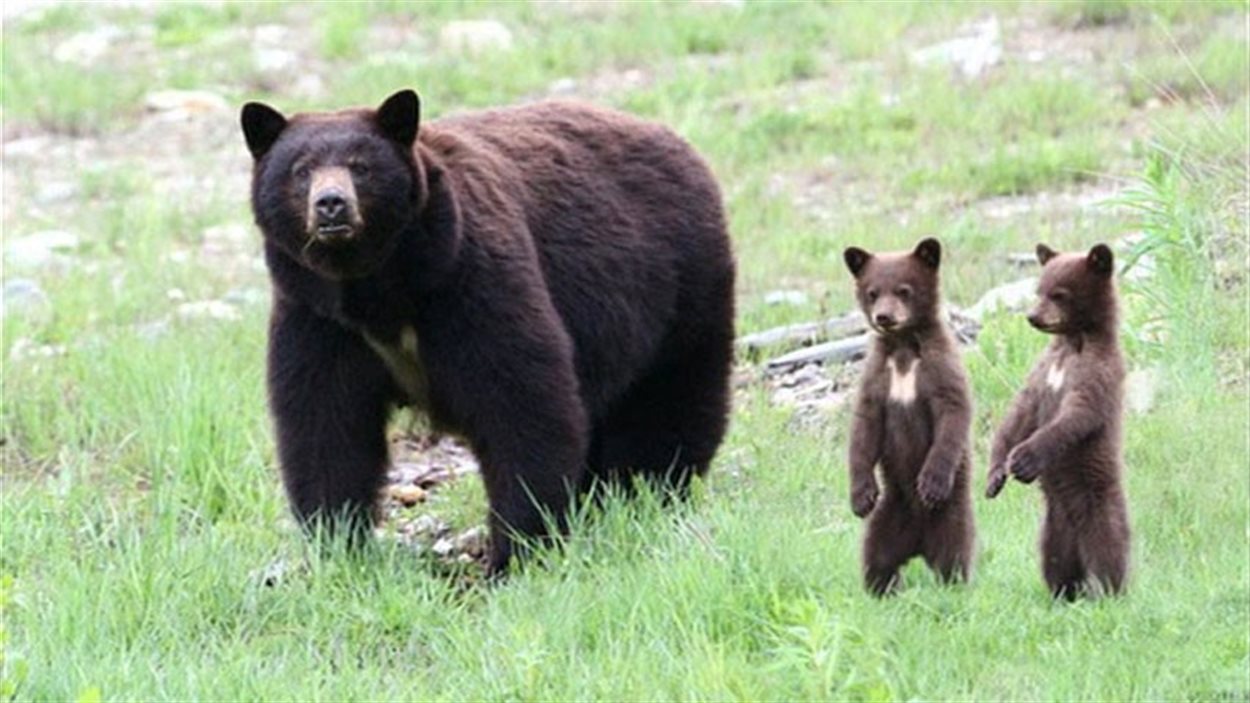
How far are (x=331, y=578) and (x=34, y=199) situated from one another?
7.61 meters

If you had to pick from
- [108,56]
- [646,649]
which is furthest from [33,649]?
[108,56]

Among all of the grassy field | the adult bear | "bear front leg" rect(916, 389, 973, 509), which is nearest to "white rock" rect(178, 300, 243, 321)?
the grassy field

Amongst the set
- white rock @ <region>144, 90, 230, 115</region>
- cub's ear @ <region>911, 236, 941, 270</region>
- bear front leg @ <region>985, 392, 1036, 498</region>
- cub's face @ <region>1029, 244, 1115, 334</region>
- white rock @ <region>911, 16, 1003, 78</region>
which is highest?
cub's ear @ <region>911, 236, 941, 270</region>

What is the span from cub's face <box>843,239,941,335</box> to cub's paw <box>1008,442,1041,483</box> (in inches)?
17.7

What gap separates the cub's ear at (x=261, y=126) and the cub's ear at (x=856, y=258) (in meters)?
1.86

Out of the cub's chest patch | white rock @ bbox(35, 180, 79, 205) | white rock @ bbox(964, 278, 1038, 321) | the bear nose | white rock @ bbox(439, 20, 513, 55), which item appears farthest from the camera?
white rock @ bbox(439, 20, 513, 55)

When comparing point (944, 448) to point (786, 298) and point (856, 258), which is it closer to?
point (856, 258)

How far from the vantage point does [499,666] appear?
6.54m

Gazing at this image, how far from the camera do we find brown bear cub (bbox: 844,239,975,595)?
6715mm

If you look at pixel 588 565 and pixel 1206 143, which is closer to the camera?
pixel 588 565

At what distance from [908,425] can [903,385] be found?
0.34ft

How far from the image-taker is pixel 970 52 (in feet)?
49.8

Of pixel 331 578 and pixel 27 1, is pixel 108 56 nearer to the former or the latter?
pixel 27 1

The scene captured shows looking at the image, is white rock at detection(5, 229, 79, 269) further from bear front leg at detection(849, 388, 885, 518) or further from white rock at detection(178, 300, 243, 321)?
bear front leg at detection(849, 388, 885, 518)
